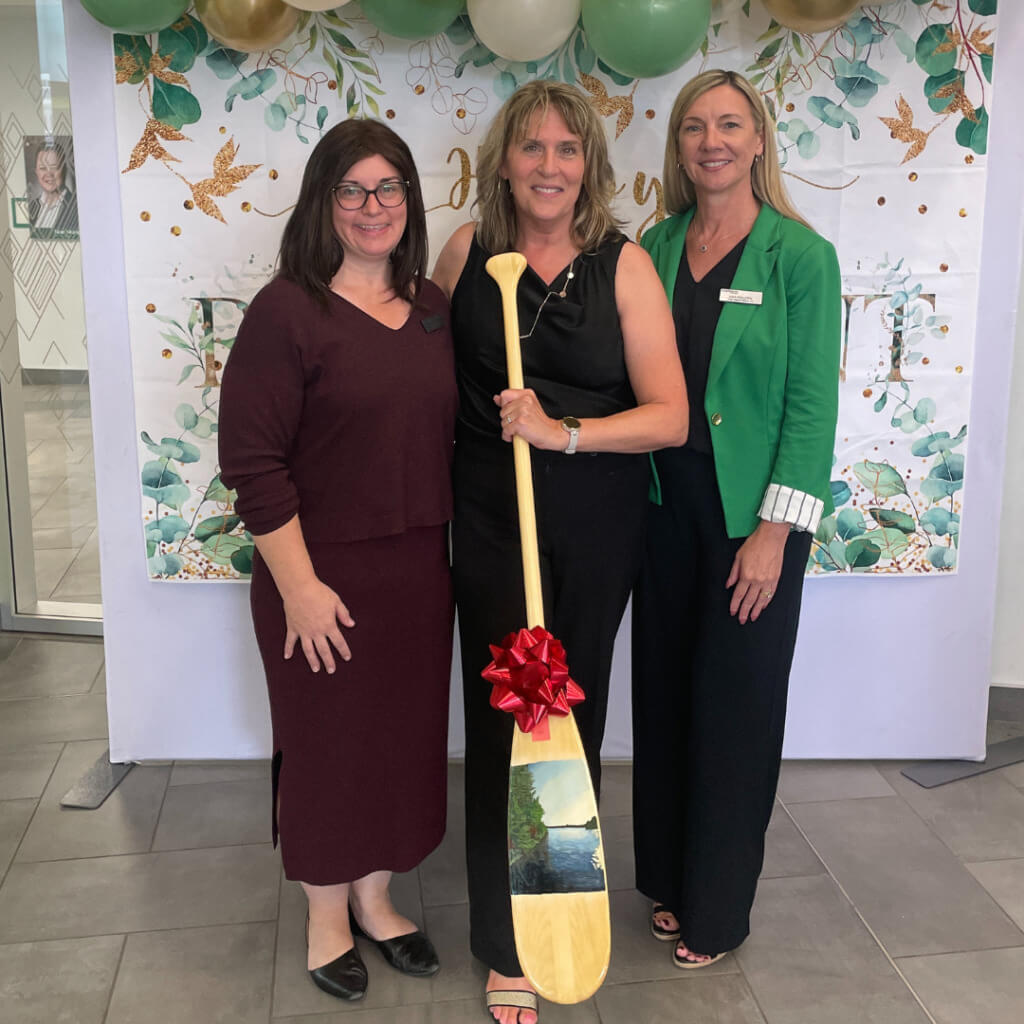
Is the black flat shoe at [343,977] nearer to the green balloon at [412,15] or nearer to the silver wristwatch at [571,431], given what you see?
the silver wristwatch at [571,431]

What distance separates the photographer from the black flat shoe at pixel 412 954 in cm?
208

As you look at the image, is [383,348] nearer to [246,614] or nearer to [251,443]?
[251,443]

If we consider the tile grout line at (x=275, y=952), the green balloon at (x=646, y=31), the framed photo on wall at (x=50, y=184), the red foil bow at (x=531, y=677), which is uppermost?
the green balloon at (x=646, y=31)

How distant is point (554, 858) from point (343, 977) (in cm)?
53

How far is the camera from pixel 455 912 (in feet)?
7.55

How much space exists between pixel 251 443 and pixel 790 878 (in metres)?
1.54

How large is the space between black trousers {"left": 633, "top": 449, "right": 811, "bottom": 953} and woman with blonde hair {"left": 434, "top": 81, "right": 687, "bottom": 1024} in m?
0.10

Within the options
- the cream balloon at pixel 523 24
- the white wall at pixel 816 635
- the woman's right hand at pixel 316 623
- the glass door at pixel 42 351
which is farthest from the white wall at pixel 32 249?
the woman's right hand at pixel 316 623

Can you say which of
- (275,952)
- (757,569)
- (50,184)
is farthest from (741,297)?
(50,184)

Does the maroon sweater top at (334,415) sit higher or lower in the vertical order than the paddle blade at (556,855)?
higher

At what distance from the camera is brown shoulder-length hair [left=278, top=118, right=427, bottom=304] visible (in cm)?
172

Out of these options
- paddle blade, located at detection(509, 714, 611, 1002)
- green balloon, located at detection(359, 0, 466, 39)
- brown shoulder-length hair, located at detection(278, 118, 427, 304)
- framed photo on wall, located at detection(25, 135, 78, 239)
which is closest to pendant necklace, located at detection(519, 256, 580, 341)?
brown shoulder-length hair, located at detection(278, 118, 427, 304)

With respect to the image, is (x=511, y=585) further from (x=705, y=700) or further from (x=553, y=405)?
(x=705, y=700)

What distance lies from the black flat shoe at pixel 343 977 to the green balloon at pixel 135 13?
74.5 inches
